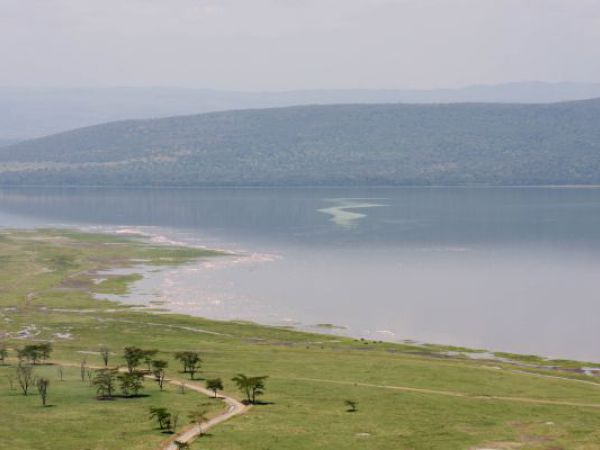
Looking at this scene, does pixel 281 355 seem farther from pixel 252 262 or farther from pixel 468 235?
pixel 468 235

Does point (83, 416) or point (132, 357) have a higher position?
point (132, 357)

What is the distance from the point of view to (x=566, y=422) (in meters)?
45.5

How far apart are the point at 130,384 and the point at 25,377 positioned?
226 inches

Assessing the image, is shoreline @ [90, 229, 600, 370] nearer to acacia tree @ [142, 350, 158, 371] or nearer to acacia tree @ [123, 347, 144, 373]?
acacia tree @ [142, 350, 158, 371]

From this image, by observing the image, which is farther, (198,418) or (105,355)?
(105,355)

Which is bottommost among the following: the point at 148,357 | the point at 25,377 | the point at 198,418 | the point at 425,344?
the point at 425,344

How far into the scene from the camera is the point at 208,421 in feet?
144

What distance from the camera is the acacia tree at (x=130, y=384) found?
163ft

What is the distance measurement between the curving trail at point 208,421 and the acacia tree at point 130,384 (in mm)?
3076

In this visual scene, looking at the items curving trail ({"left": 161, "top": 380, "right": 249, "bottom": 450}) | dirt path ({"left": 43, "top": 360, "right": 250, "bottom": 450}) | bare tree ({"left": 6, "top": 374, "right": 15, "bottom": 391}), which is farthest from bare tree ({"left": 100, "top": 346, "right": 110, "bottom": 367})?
curving trail ({"left": 161, "top": 380, "right": 249, "bottom": 450})

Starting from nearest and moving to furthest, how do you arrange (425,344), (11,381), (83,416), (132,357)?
1. (83,416)
2. (11,381)
3. (132,357)
4. (425,344)

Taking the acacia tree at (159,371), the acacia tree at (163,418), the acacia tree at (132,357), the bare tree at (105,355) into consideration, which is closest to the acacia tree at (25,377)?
the bare tree at (105,355)

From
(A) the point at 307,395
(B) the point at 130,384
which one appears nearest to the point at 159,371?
(B) the point at 130,384

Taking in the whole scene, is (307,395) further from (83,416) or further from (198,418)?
(83,416)
